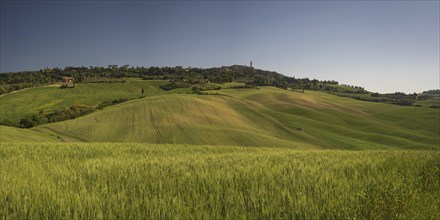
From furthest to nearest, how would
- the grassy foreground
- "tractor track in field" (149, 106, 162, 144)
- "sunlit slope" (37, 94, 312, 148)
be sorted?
"sunlit slope" (37, 94, 312, 148) < "tractor track in field" (149, 106, 162, 144) < the grassy foreground

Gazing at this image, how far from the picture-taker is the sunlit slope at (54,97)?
83.4 metres

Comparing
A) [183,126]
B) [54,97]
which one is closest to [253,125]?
[183,126]

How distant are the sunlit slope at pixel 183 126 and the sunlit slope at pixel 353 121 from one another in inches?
353

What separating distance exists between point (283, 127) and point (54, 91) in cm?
8547

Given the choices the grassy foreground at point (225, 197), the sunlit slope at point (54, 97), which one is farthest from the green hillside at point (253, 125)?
the grassy foreground at point (225, 197)

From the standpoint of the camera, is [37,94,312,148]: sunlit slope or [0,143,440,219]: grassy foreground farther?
[37,94,312,148]: sunlit slope

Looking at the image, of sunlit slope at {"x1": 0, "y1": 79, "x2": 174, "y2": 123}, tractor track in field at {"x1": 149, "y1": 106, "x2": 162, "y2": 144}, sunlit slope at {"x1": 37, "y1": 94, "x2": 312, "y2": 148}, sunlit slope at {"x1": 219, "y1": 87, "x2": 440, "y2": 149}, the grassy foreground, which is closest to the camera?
the grassy foreground

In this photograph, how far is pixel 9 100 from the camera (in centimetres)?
9500

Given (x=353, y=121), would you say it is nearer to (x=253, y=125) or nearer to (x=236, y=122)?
(x=253, y=125)

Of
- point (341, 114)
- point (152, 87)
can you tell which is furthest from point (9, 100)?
point (341, 114)

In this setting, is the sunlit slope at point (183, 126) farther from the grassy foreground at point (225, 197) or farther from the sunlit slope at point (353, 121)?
the grassy foreground at point (225, 197)

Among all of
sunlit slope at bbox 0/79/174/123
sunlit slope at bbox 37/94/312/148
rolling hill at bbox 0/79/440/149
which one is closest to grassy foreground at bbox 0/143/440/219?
rolling hill at bbox 0/79/440/149

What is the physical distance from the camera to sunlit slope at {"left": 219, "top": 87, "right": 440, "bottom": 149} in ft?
201

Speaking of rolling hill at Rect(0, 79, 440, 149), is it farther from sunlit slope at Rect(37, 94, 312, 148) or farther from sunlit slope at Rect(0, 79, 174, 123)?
sunlit slope at Rect(0, 79, 174, 123)
